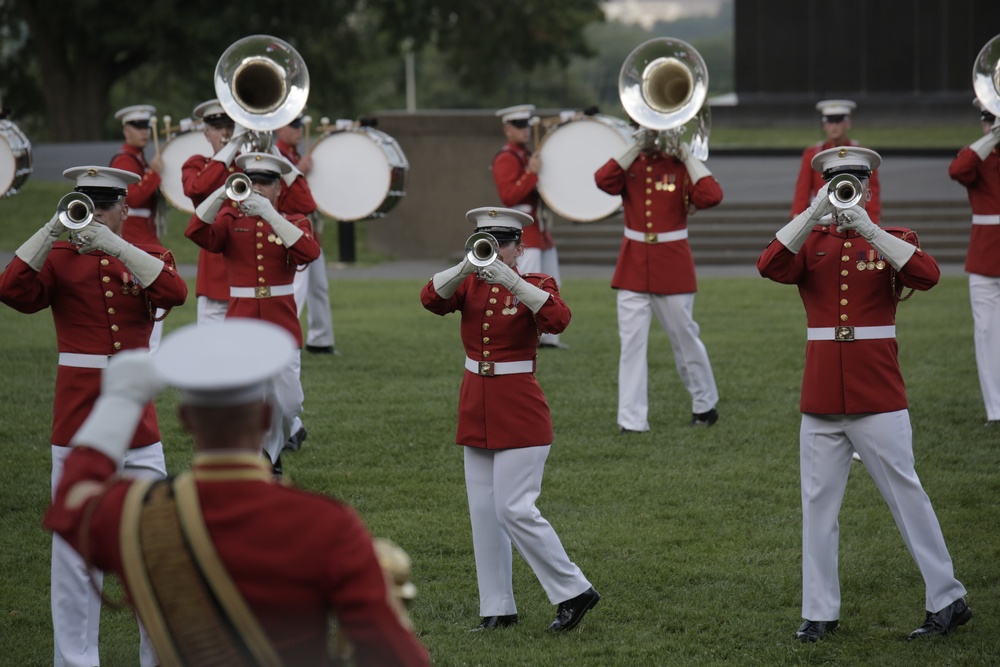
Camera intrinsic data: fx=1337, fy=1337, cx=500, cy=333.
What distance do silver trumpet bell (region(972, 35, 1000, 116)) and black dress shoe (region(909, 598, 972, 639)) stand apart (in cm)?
453

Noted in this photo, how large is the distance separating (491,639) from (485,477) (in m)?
0.70

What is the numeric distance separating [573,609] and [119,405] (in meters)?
3.25

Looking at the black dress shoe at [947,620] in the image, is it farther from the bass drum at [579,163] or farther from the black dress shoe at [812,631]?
the bass drum at [579,163]

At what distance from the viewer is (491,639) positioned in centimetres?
580

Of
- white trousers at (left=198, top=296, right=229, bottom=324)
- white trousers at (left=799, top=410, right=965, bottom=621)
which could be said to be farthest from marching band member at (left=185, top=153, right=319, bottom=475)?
white trousers at (left=799, top=410, right=965, bottom=621)

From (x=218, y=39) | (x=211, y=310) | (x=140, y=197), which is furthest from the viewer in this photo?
(x=218, y=39)

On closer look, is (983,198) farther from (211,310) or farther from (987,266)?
(211,310)

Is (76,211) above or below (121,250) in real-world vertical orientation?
above

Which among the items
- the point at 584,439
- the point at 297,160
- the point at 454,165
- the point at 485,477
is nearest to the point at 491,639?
the point at 485,477

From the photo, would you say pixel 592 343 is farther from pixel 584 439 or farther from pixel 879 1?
pixel 879 1

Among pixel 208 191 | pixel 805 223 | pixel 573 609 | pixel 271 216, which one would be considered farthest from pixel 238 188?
pixel 805 223

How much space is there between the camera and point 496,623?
5934 millimetres

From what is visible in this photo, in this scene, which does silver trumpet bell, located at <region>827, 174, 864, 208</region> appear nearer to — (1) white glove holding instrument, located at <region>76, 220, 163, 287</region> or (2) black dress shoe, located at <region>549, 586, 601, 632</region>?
(2) black dress shoe, located at <region>549, 586, 601, 632</region>

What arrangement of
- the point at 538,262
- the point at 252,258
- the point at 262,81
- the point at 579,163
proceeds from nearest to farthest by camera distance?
1. the point at 252,258
2. the point at 262,81
3. the point at 579,163
4. the point at 538,262
